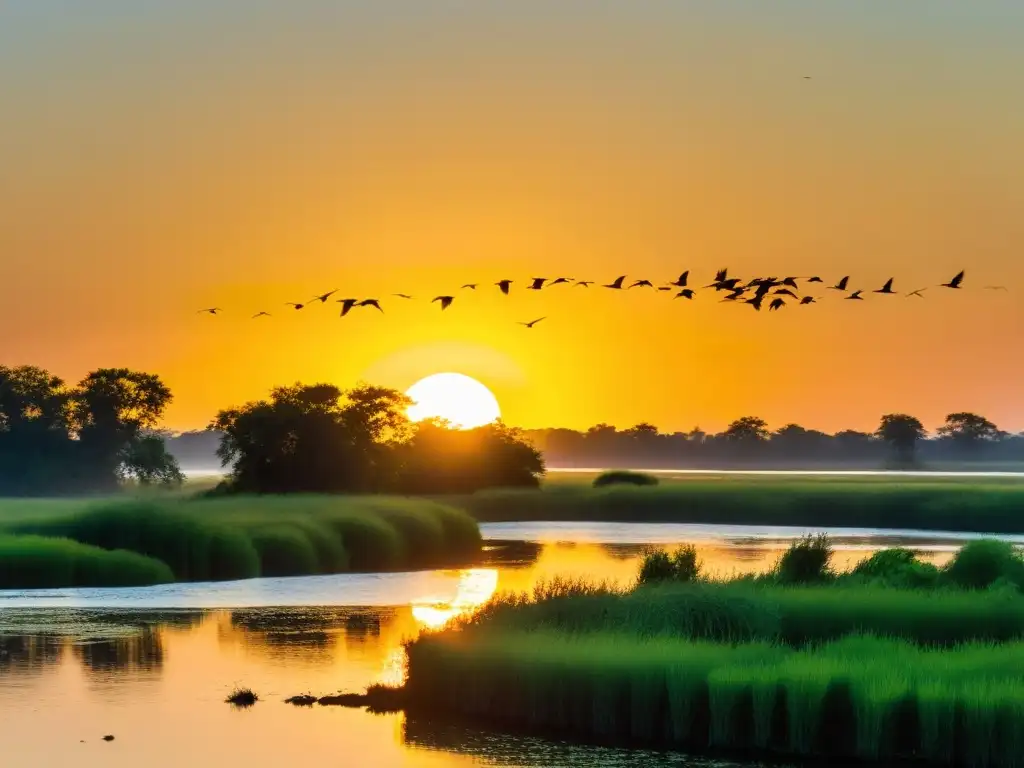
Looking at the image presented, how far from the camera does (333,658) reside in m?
43.5

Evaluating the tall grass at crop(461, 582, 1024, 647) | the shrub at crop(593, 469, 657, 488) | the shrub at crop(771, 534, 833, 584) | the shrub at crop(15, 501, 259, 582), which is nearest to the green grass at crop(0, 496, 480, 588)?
the shrub at crop(15, 501, 259, 582)

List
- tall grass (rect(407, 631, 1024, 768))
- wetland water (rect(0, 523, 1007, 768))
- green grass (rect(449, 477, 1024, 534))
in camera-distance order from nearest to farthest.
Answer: tall grass (rect(407, 631, 1024, 768)) → wetland water (rect(0, 523, 1007, 768)) → green grass (rect(449, 477, 1024, 534))

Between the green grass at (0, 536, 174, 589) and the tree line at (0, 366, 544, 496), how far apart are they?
105 feet

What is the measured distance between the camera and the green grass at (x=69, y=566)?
211 ft

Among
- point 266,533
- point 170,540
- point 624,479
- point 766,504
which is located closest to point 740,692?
point 170,540

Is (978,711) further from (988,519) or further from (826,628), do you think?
(988,519)

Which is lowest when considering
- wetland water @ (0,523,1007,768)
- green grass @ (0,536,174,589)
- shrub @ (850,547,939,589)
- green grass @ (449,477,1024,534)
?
wetland water @ (0,523,1007,768)

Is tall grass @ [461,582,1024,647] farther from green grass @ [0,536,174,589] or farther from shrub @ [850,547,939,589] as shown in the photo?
green grass @ [0,536,174,589]

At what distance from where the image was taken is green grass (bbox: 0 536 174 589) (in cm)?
6425

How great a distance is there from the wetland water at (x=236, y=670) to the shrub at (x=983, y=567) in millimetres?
7073

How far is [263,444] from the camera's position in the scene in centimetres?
10031

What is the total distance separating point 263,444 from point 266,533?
2735 centimetres

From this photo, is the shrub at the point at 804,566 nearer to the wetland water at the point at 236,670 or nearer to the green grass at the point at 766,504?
the wetland water at the point at 236,670

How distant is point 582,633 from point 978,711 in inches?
387
